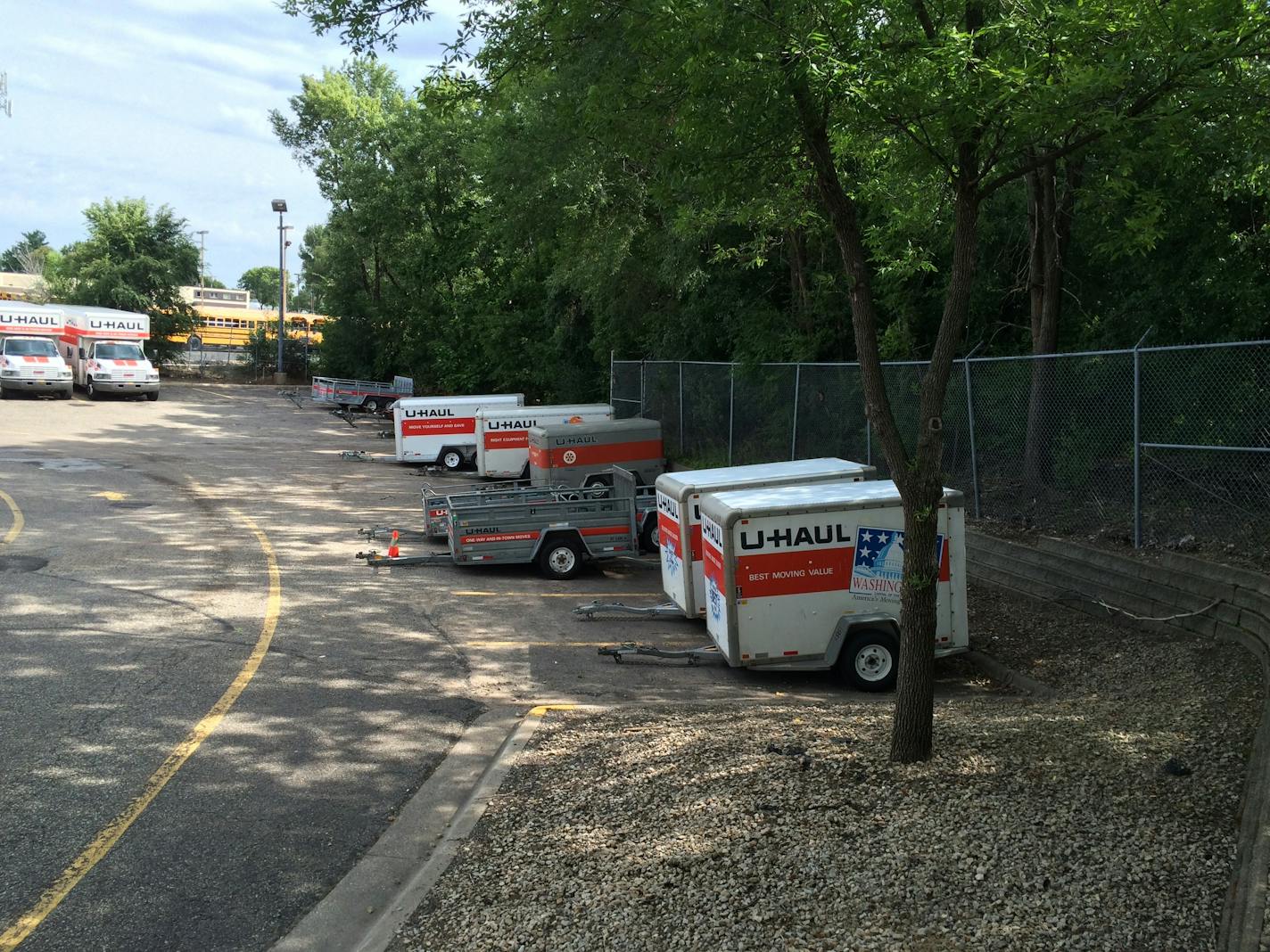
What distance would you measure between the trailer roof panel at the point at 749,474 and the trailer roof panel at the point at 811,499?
0.91m

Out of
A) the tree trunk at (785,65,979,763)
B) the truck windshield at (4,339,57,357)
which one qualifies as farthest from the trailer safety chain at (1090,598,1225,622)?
the truck windshield at (4,339,57,357)

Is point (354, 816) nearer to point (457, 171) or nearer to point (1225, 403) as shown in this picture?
point (1225, 403)

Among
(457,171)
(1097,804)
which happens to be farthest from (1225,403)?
(457,171)

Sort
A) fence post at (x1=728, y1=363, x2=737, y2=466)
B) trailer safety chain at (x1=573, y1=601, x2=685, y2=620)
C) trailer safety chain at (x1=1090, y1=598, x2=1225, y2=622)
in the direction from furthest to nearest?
1. fence post at (x1=728, y1=363, x2=737, y2=466)
2. trailer safety chain at (x1=573, y1=601, x2=685, y2=620)
3. trailer safety chain at (x1=1090, y1=598, x2=1225, y2=622)

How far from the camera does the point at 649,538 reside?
53.4ft

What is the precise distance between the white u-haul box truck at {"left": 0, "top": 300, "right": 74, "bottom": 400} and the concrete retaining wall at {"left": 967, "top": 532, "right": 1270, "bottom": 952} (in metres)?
36.9

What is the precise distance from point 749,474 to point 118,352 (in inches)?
1475

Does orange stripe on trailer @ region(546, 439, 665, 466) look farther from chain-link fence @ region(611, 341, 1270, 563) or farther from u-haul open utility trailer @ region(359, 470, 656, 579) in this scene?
u-haul open utility trailer @ region(359, 470, 656, 579)

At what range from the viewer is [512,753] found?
296 inches

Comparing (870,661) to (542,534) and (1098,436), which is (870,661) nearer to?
(1098,436)

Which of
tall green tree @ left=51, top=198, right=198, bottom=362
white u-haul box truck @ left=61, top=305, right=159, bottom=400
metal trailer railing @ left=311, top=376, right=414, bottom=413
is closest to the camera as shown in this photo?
white u-haul box truck @ left=61, top=305, right=159, bottom=400

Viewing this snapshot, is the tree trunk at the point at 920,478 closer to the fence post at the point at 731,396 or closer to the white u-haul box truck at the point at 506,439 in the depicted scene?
the fence post at the point at 731,396

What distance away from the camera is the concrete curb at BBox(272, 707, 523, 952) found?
207 inches

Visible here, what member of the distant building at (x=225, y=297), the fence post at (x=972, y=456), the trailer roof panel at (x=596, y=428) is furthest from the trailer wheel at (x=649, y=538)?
the distant building at (x=225, y=297)
